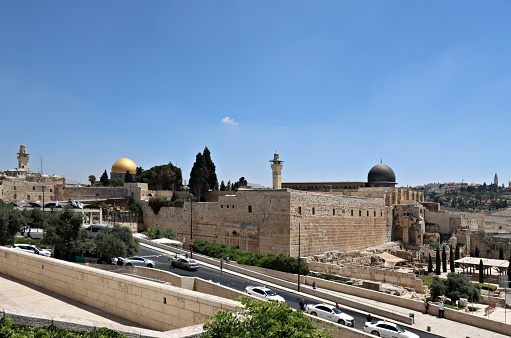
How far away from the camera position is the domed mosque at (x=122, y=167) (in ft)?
191

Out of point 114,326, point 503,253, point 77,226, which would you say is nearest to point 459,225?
point 503,253

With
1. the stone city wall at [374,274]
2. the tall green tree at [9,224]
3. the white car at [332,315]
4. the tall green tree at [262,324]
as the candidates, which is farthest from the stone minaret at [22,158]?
the tall green tree at [262,324]

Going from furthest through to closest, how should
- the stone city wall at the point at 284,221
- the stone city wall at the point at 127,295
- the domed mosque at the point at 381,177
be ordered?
the domed mosque at the point at 381,177 < the stone city wall at the point at 284,221 < the stone city wall at the point at 127,295

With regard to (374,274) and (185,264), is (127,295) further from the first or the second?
(374,274)

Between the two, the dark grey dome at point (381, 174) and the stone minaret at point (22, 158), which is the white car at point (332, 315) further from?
the stone minaret at point (22, 158)

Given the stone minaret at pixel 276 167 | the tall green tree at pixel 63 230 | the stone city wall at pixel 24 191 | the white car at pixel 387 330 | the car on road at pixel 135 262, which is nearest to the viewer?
the white car at pixel 387 330

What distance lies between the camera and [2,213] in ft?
61.2

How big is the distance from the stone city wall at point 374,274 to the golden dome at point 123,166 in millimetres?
41006

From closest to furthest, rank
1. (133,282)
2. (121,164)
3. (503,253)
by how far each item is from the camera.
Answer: (133,282) → (503,253) → (121,164)

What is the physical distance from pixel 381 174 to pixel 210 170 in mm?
19490

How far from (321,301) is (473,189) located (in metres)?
164

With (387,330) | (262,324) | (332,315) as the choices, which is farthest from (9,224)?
(262,324)

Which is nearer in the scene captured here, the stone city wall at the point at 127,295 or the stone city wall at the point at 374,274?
the stone city wall at the point at 127,295

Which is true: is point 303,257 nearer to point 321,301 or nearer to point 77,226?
point 321,301
